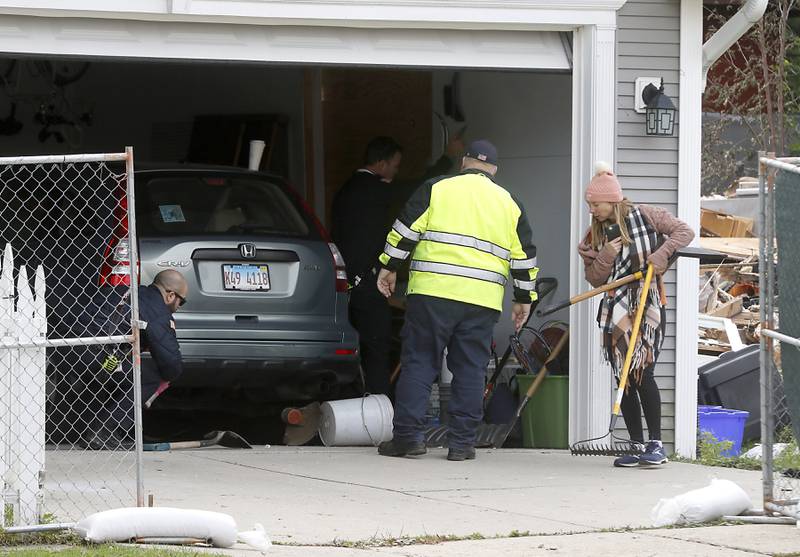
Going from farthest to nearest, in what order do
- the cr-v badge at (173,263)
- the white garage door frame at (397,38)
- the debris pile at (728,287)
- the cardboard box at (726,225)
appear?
the cardboard box at (726,225) → the debris pile at (728,287) → the cr-v badge at (173,263) → the white garage door frame at (397,38)

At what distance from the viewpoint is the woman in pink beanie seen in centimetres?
805

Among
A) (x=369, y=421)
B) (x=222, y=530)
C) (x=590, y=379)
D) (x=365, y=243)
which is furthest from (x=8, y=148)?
(x=222, y=530)

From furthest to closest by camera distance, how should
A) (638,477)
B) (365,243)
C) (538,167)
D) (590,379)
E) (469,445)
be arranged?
1. (538,167)
2. (365,243)
3. (590,379)
4. (469,445)
5. (638,477)

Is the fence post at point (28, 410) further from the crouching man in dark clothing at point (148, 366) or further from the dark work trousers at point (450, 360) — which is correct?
the dark work trousers at point (450, 360)

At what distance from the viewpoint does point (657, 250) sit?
806 cm

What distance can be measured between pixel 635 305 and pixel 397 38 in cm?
221

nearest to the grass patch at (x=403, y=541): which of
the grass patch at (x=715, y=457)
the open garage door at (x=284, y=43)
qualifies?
the grass patch at (x=715, y=457)

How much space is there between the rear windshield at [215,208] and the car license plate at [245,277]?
0.76 ft

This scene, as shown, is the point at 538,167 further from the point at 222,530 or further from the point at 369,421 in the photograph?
the point at 222,530

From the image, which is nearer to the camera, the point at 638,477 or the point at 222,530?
the point at 222,530

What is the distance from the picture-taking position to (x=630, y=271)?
8.16 meters

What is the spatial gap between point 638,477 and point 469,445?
1.04 m

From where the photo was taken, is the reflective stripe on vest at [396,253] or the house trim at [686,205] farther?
the house trim at [686,205]

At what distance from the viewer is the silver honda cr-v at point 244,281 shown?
863 centimetres
